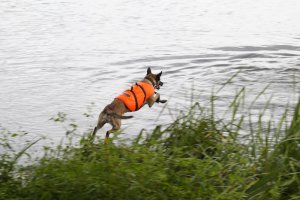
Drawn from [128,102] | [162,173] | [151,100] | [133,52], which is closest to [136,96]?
[128,102]

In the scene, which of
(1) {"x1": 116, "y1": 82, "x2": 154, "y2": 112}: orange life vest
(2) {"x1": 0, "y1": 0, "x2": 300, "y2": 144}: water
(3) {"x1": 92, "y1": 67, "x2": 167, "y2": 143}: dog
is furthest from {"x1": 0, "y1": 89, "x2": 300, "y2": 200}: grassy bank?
(1) {"x1": 116, "y1": 82, "x2": 154, "y2": 112}: orange life vest

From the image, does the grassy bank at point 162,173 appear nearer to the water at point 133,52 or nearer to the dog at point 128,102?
the water at point 133,52

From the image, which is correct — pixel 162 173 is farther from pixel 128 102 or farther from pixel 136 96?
pixel 136 96

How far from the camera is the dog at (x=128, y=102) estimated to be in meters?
7.68

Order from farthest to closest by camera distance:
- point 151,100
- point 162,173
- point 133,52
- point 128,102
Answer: point 133,52 < point 151,100 < point 128,102 < point 162,173

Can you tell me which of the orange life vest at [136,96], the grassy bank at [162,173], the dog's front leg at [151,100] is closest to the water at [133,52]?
the dog's front leg at [151,100]

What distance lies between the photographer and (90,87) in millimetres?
9891

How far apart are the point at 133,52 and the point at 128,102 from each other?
4137 mm

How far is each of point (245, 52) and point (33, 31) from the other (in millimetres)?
4370

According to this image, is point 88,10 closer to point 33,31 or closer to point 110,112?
point 33,31

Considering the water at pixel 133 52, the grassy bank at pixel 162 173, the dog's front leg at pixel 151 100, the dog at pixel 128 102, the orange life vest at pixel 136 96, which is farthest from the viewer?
the water at pixel 133 52

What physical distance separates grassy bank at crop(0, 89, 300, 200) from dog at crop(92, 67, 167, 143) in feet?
4.92

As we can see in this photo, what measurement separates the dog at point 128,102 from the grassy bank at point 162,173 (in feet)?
4.92

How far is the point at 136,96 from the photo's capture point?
26.6 feet
